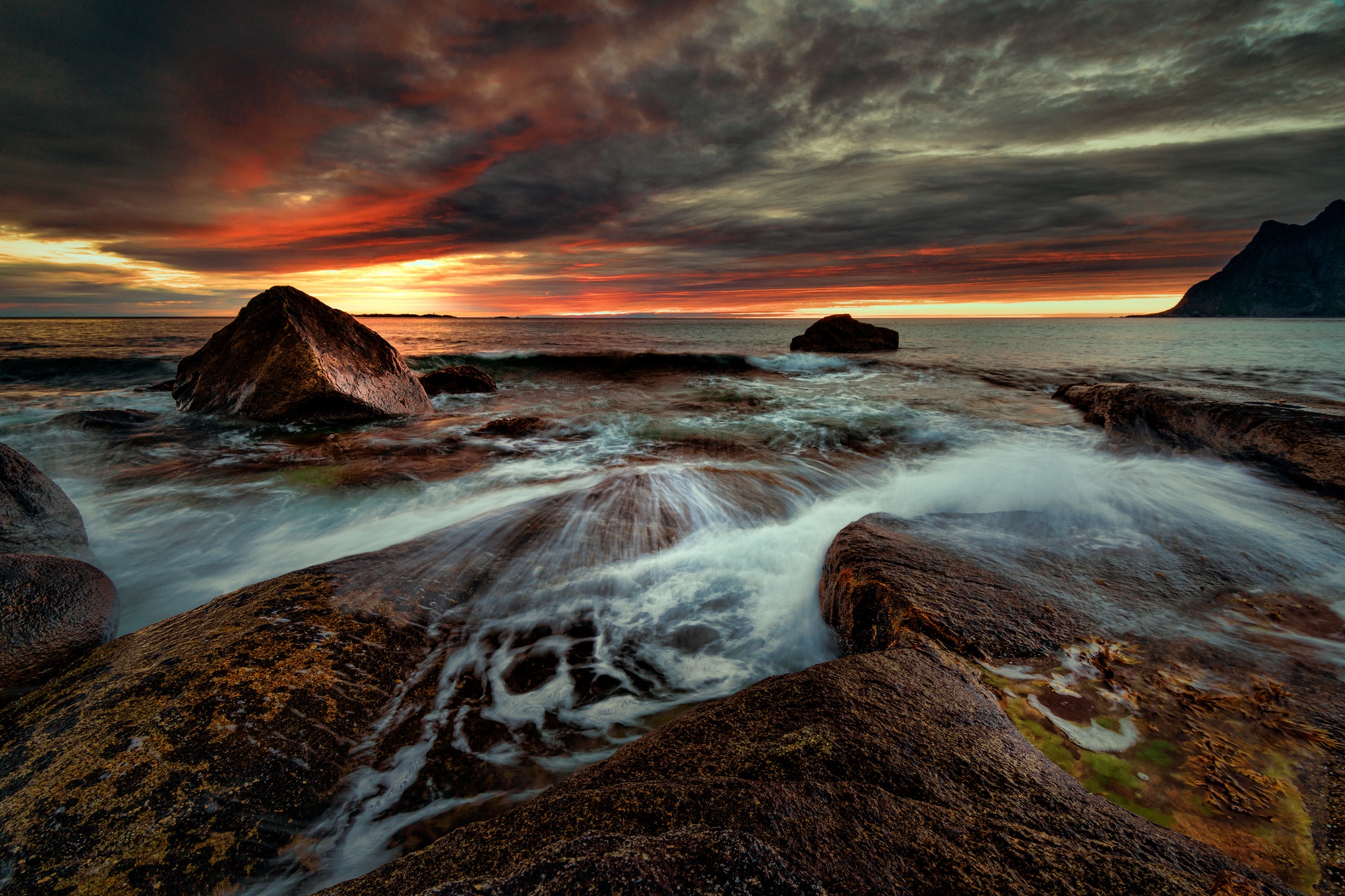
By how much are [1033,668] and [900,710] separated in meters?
1.08

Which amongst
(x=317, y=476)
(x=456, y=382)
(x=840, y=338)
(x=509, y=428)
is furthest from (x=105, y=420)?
(x=840, y=338)

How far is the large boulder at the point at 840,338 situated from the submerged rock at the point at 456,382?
19.3 meters

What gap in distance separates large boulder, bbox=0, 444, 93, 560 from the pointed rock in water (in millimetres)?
218448

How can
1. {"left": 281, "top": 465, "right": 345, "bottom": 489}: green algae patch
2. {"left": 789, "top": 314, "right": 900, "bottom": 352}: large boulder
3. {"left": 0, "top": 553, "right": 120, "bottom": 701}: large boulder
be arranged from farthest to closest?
{"left": 789, "top": 314, "right": 900, "bottom": 352}: large boulder, {"left": 281, "top": 465, "right": 345, "bottom": 489}: green algae patch, {"left": 0, "top": 553, "right": 120, "bottom": 701}: large boulder

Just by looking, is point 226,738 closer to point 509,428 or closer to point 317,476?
point 317,476

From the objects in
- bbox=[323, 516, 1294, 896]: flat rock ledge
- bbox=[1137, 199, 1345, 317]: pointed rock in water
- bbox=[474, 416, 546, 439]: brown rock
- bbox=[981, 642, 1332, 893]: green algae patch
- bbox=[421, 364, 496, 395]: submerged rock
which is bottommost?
bbox=[981, 642, 1332, 893]: green algae patch

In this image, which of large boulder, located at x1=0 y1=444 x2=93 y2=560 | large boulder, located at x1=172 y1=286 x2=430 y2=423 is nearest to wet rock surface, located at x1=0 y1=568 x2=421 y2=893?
large boulder, located at x1=0 y1=444 x2=93 y2=560

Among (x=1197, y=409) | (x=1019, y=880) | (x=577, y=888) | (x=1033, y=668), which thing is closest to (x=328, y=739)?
(x=577, y=888)

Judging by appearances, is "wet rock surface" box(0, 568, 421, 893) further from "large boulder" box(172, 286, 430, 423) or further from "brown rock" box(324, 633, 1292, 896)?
"large boulder" box(172, 286, 430, 423)

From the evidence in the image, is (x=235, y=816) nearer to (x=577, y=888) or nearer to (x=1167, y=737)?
(x=577, y=888)

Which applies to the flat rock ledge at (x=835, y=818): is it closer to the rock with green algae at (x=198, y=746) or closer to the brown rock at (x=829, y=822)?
the brown rock at (x=829, y=822)

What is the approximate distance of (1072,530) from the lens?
12.8ft

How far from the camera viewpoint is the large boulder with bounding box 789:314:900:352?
28391 millimetres

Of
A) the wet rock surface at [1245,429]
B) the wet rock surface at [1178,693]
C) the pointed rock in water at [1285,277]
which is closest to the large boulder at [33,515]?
the wet rock surface at [1178,693]
